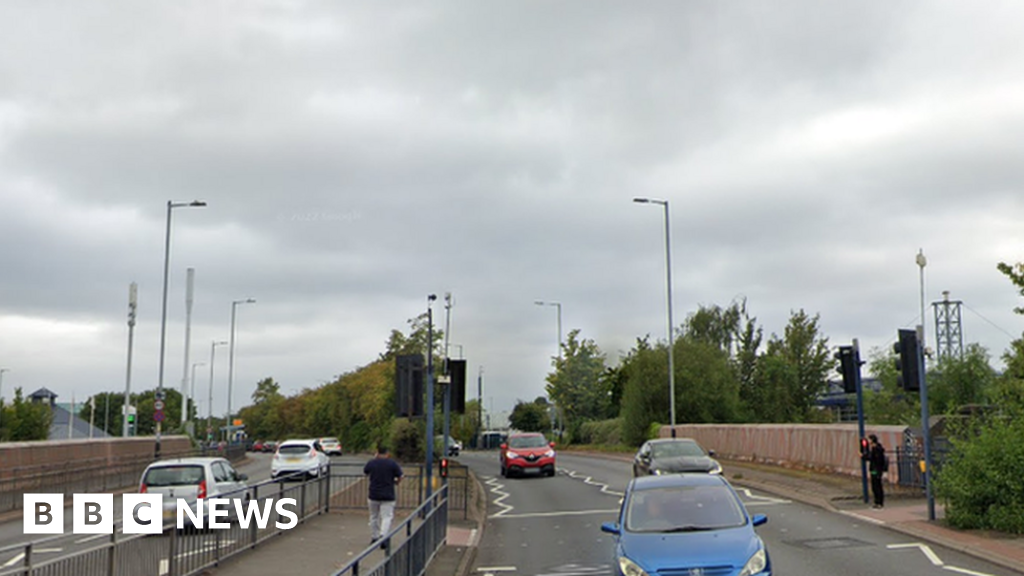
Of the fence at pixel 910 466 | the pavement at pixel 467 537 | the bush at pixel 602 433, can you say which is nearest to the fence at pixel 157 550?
the pavement at pixel 467 537

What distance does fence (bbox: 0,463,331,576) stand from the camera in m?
9.48

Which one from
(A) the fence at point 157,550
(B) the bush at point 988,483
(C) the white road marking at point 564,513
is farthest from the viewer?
(C) the white road marking at point 564,513

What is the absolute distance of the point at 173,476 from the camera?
18.4 metres

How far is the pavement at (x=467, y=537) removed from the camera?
1426cm

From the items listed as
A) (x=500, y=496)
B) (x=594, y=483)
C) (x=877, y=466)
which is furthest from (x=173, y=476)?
(x=594, y=483)

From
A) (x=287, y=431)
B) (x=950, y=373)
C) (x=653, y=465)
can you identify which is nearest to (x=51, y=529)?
(x=653, y=465)

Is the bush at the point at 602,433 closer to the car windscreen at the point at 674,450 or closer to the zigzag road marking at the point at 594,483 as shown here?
the zigzag road marking at the point at 594,483

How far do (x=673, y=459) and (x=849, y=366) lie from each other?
5012 millimetres

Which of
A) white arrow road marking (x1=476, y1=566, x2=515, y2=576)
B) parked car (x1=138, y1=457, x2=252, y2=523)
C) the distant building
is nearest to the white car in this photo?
parked car (x1=138, y1=457, x2=252, y2=523)

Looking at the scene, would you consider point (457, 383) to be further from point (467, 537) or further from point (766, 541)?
point (766, 541)

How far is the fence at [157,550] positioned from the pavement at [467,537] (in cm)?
28

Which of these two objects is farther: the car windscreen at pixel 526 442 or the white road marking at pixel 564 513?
the car windscreen at pixel 526 442

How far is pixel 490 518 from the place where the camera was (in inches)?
889

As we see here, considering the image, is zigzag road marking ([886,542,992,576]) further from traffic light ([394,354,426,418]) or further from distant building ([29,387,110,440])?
distant building ([29,387,110,440])
